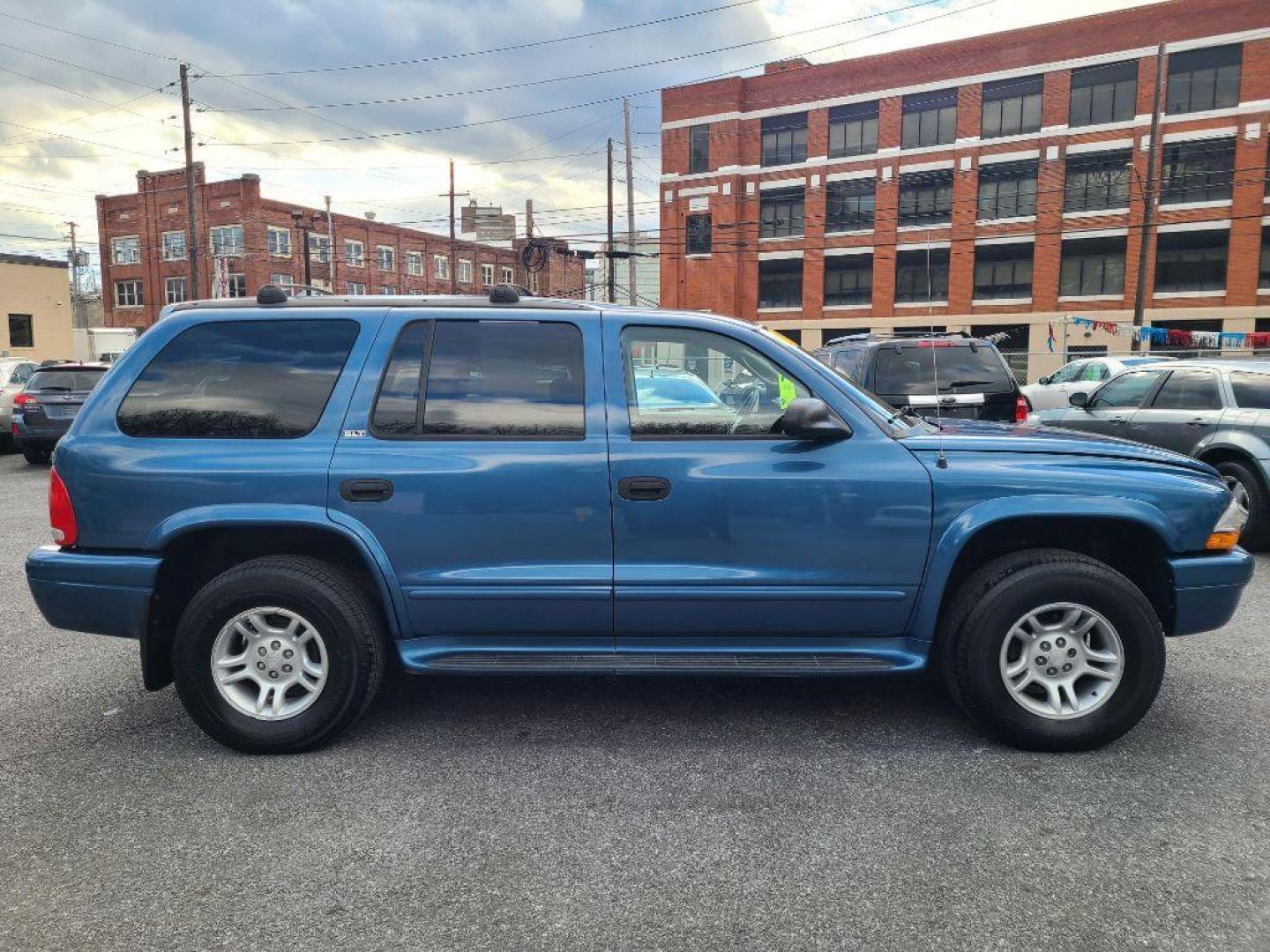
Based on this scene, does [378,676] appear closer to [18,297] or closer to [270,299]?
[270,299]

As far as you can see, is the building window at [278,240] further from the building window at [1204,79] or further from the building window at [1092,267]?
the building window at [1204,79]

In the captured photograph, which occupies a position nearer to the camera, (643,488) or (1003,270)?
(643,488)

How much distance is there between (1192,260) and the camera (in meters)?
36.0

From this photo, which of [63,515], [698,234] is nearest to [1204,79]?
[698,234]

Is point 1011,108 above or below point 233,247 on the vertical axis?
above

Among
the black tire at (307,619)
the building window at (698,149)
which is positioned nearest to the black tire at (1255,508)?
the black tire at (307,619)

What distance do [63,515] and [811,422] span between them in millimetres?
3064

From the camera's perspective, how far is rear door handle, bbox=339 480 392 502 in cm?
351

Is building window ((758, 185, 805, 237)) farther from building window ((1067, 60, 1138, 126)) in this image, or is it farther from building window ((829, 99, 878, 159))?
building window ((1067, 60, 1138, 126))

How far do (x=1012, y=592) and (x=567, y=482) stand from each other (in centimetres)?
184

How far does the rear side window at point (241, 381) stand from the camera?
143 inches

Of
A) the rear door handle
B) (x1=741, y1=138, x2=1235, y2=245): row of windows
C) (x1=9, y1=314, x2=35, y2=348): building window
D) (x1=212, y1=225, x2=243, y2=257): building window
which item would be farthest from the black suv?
(x1=212, y1=225, x2=243, y2=257): building window

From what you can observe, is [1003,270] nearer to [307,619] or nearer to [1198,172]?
[1198,172]

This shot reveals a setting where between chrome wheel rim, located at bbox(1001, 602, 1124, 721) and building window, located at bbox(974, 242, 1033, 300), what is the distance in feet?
129
